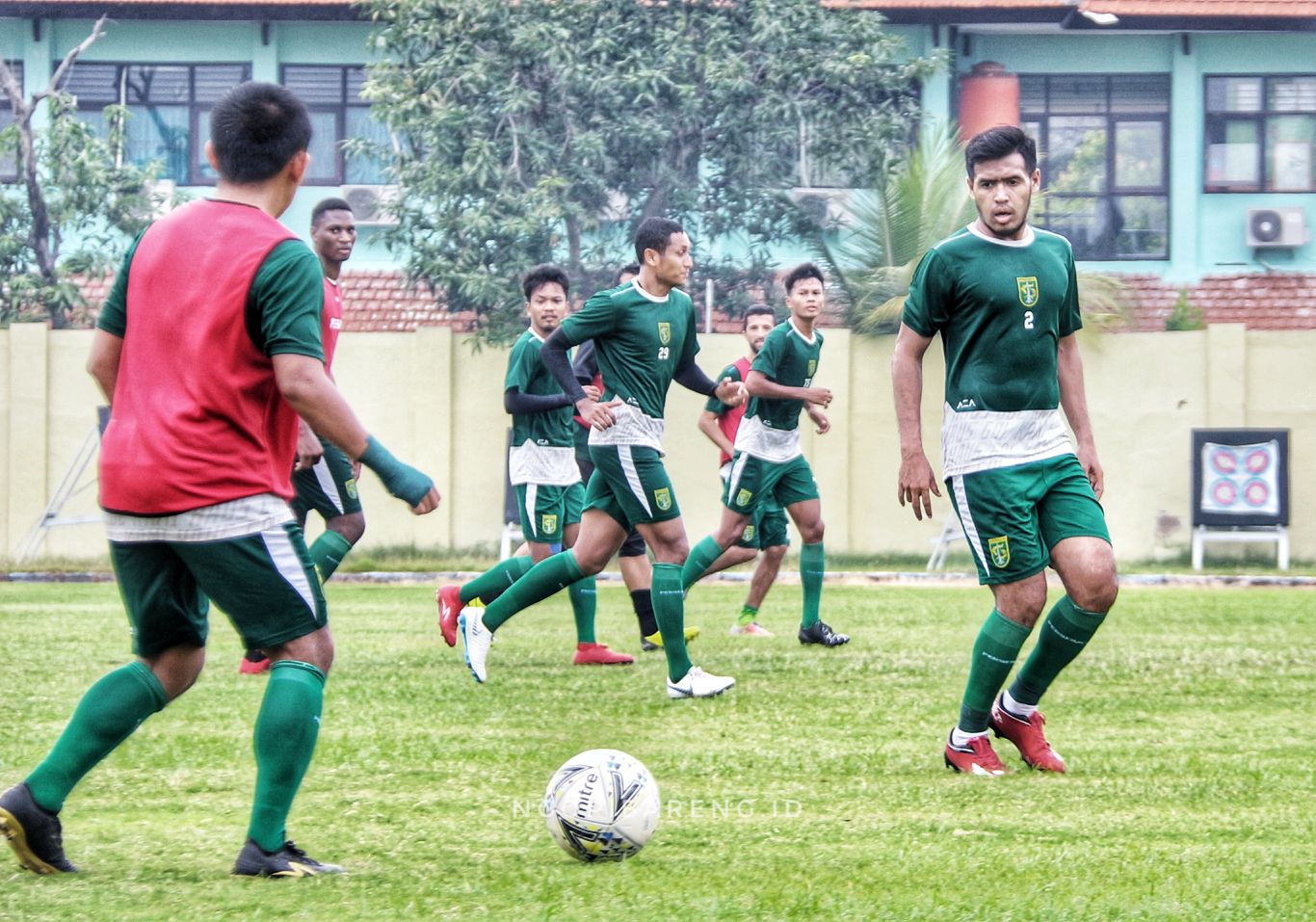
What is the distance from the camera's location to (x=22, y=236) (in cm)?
2442

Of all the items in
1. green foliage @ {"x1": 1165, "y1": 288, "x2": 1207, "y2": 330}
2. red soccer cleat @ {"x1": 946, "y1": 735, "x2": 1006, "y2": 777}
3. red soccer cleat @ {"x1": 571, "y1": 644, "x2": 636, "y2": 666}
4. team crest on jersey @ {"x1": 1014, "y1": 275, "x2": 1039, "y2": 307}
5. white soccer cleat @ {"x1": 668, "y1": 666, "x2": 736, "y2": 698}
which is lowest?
red soccer cleat @ {"x1": 571, "y1": 644, "x2": 636, "y2": 666}

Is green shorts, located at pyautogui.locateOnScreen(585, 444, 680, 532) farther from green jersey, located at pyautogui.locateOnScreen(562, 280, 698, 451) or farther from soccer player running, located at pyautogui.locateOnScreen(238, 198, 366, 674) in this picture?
soccer player running, located at pyautogui.locateOnScreen(238, 198, 366, 674)

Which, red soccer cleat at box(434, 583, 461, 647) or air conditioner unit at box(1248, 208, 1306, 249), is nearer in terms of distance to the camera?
red soccer cleat at box(434, 583, 461, 647)

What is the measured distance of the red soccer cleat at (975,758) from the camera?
21.1 feet

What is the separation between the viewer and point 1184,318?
957 inches

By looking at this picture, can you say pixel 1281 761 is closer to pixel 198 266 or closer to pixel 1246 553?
pixel 198 266

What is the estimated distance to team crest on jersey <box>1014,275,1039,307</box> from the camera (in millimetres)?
6441

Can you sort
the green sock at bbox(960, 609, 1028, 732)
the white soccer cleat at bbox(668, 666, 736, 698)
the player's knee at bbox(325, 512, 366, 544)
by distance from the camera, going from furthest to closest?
the player's knee at bbox(325, 512, 366, 544)
the white soccer cleat at bbox(668, 666, 736, 698)
the green sock at bbox(960, 609, 1028, 732)

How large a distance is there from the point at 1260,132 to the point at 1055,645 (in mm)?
22419

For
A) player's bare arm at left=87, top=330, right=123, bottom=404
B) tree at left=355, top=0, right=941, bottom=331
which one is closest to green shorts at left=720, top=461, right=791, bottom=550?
player's bare arm at left=87, top=330, right=123, bottom=404

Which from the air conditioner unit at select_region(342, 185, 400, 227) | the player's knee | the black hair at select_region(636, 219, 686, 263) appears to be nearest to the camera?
the black hair at select_region(636, 219, 686, 263)

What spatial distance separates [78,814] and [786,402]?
6543 mm

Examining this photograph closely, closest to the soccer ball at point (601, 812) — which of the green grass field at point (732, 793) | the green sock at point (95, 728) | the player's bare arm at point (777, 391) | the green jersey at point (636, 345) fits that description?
the green grass field at point (732, 793)

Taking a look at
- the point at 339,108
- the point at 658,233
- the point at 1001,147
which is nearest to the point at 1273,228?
the point at 339,108
